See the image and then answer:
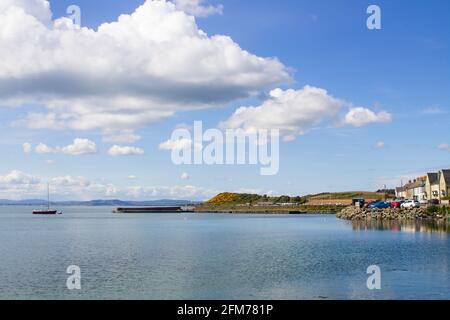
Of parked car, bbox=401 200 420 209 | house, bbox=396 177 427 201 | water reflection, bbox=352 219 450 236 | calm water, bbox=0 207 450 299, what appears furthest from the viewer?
house, bbox=396 177 427 201

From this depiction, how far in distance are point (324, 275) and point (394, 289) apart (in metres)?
7.13

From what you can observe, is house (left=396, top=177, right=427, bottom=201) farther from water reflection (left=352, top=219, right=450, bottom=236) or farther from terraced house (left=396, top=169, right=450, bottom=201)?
water reflection (left=352, top=219, right=450, bottom=236)

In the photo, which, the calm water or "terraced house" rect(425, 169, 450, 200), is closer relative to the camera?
the calm water

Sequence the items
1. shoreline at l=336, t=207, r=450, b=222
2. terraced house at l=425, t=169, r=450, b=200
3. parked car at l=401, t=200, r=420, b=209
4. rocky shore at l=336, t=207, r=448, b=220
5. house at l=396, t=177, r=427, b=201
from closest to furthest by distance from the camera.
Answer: shoreline at l=336, t=207, r=450, b=222 < rocky shore at l=336, t=207, r=448, b=220 < parked car at l=401, t=200, r=420, b=209 < terraced house at l=425, t=169, r=450, b=200 < house at l=396, t=177, r=427, b=201

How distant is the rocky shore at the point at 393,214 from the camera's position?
111838mm

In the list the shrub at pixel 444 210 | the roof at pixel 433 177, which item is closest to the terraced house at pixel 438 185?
the roof at pixel 433 177

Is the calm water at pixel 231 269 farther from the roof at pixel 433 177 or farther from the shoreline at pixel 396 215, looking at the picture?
the roof at pixel 433 177

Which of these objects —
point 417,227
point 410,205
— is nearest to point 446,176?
point 410,205

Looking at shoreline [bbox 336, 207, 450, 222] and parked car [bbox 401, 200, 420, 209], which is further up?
parked car [bbox 401, 200, 420, 209]

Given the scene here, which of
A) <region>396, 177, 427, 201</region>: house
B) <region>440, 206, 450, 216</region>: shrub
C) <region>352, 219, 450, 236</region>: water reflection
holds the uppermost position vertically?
<region>396, 177, 427, 201</region>: house

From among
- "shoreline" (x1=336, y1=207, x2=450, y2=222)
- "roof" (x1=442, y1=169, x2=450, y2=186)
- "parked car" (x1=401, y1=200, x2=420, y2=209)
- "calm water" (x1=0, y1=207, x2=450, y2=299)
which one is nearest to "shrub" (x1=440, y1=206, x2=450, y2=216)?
"shoreline" (x1=336, y1=207, x2=450, y2=222)

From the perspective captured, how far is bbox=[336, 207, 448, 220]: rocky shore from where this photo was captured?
111838mm
